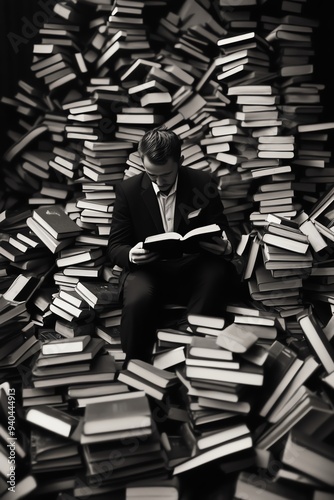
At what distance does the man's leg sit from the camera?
2.05m

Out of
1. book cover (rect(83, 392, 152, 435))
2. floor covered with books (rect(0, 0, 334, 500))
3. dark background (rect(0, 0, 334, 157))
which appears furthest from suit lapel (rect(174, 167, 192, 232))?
dark background (rect(0, 0, 334, 157))

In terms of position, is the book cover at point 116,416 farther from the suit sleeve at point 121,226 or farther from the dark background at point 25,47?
the dark background at point 25,47

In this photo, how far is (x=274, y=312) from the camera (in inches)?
91.4

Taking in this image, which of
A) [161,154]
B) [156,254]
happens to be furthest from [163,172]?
[156,254]

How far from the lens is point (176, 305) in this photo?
2273 millimetres

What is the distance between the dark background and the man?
51.2 inches

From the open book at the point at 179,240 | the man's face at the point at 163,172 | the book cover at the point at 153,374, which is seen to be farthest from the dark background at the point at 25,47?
the book cover at the point at 153,374

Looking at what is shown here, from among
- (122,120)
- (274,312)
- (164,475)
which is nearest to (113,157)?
(122,120)

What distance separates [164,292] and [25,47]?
2.23 meters

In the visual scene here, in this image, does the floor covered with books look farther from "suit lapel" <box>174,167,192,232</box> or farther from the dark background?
"suit lapel" <box>174,167,192,232</box>

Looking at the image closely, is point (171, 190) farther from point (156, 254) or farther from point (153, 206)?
point (156, 254)

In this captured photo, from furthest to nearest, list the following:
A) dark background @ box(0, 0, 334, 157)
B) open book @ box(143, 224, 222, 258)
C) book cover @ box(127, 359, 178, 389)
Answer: dark background @ box(0, 0, 334, 157) → open book @ box(143, 224, 222, 258) → book cover @ box(127, 359, 178, 389)

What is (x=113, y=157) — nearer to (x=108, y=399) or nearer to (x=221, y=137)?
(x=221, y=137)

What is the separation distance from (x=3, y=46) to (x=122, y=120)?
1.12 metres
